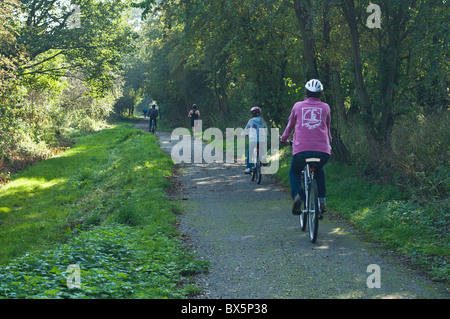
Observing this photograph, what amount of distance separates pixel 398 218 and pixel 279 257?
9.07 ft

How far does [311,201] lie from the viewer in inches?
296

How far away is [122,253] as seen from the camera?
6.41 metres

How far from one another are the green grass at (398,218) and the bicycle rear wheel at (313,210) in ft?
3.43

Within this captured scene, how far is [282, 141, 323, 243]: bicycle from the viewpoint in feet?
23.5

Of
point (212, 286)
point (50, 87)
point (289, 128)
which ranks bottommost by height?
point (212, 286)

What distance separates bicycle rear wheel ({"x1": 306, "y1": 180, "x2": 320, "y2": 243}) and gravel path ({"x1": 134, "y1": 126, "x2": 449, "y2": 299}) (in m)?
0.18

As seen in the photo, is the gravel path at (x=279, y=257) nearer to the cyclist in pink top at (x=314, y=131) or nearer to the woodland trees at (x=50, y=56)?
the cyclist in pink top at (x=314, y=131)

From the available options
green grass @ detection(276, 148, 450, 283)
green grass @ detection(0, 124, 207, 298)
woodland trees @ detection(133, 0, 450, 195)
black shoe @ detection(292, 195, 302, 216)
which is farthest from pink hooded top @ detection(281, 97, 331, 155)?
woodland trees @ detection(133, 0, 450, 195)

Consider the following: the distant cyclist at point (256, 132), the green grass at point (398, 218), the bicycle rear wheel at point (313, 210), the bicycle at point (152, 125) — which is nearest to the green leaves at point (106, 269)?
the bicycle rear wheel at point (313, 210)

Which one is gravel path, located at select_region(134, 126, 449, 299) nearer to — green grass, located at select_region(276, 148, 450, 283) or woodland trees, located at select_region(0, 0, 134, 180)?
green grass, located at select_region(276, 148, 450, 283)

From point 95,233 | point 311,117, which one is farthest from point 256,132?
point 95,233
